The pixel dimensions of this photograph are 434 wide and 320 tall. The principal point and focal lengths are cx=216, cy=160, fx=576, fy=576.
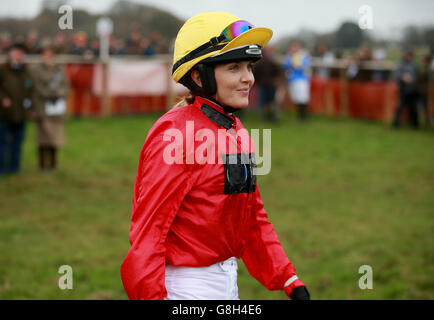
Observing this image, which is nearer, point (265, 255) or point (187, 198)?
point (187, 198)

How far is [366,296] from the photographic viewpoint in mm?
5184

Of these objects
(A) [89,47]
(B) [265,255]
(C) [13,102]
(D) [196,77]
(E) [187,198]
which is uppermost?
(A) [89,47]

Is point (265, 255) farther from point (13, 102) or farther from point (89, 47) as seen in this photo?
point (89, 47)

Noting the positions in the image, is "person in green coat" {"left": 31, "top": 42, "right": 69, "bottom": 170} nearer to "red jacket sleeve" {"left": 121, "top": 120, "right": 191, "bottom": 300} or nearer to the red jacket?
the red jacket

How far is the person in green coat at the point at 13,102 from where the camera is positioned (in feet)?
31.4

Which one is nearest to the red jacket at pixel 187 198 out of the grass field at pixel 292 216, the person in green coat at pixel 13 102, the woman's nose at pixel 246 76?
the woman's nose at pixel 246 76

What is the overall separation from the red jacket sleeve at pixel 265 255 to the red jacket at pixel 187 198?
0.08 metres

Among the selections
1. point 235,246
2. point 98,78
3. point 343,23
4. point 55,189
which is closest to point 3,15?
point 98,78

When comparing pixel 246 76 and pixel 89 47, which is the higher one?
pixel 89 47

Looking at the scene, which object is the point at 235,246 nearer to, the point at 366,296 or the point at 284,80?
the point at 366,296

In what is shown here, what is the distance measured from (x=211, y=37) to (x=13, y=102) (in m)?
7.94

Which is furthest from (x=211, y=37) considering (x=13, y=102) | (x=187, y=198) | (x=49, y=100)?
(x=49, y=100)

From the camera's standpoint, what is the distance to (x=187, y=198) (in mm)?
2383

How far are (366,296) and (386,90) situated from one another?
1239cm
